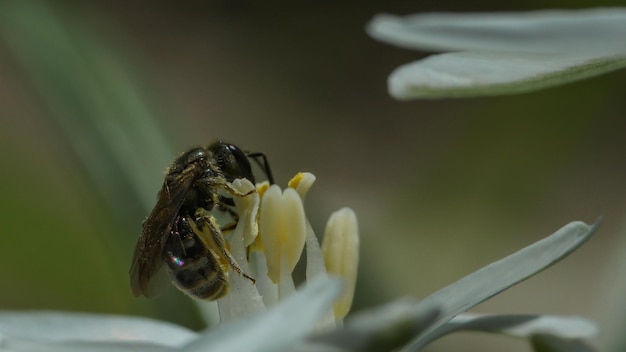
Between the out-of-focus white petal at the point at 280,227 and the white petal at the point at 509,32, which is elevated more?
the white petal at the point at 509,32

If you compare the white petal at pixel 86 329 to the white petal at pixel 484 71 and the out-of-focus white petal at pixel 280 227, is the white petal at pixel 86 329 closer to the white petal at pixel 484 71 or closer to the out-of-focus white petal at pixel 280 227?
the out-of-focus white petal at pixel 280 227

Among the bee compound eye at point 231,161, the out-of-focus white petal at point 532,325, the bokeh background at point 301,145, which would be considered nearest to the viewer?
the out-of-focus white petal at point 532,325

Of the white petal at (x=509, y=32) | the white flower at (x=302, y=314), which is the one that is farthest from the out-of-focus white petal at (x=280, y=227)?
the white petal at (x=509, y=32)

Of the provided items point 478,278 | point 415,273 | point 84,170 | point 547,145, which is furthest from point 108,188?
point 415,273

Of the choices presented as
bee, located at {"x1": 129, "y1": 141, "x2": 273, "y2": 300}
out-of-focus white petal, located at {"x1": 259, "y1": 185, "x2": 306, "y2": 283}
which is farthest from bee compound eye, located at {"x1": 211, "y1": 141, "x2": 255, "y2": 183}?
out-of-focus white petal, located at {"x1": 259, "y1": 185, "x2": 306, "y2": 283}

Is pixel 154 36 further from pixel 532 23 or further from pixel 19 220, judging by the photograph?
pixel 532 23

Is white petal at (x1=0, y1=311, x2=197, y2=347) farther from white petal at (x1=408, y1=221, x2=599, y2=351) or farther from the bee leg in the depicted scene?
white petal at (x1=408, y1=221, x2=599, y2=351)
